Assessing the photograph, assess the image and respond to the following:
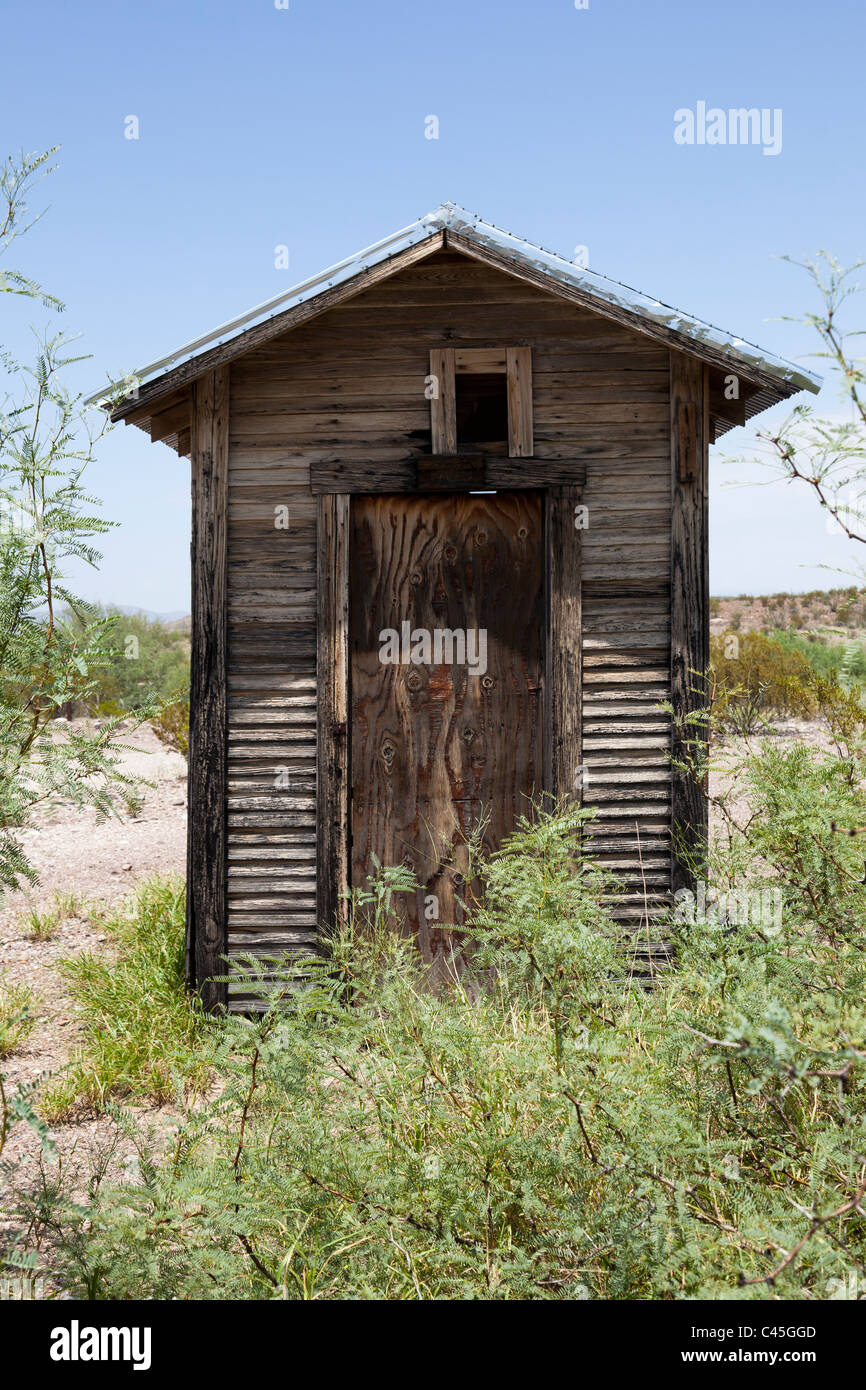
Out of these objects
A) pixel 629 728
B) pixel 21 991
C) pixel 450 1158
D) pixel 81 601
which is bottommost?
pixel 21 991

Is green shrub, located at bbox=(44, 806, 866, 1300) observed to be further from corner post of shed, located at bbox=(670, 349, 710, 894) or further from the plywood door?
the plywood door

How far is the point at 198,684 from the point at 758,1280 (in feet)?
15.3

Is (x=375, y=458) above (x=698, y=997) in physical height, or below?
above

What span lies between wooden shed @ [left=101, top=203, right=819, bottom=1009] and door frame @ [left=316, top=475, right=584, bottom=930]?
0.01m

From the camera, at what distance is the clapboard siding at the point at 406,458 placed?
19.0ft

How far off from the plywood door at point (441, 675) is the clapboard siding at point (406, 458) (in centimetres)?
31

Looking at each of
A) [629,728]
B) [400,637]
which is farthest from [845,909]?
[400,637]

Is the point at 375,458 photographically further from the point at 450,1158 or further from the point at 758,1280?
the point at 758,1280

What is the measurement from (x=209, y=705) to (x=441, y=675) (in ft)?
4.62

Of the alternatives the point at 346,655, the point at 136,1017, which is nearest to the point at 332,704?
the point at 346,655

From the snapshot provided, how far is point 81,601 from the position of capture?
104 inches
